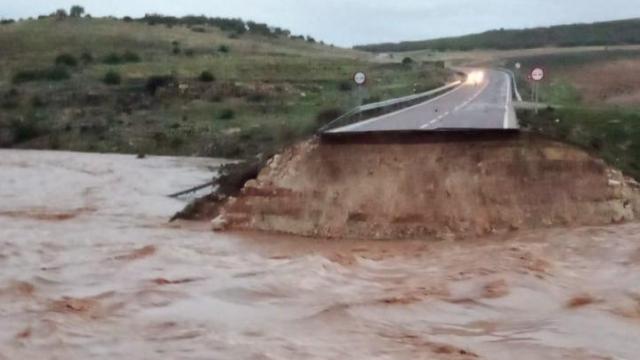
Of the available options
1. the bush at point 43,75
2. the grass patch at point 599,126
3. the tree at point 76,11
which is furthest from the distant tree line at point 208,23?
the grass patch at point 599,126

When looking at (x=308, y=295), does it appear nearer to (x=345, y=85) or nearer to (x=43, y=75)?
(x=345, y=85)

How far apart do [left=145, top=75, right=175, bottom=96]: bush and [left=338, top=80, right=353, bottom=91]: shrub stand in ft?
28.7

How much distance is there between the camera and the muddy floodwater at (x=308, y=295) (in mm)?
13320

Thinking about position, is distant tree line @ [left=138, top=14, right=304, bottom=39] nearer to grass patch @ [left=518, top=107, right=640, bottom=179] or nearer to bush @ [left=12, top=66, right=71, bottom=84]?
bush @ [left=12, top=66, right=71, bottom=84]

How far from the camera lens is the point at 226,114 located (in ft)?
188

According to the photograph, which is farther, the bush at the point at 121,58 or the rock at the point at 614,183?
the bush at the point at 121,58

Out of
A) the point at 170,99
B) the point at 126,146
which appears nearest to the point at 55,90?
the point at 170,99

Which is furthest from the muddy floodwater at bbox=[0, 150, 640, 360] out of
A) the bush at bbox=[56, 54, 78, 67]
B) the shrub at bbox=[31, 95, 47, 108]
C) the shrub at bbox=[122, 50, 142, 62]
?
the shrub at bbox=[122, 50, 142, 62]

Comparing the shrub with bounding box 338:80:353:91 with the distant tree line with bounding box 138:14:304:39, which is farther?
the distant tree line with bounding box 138:14:304:39

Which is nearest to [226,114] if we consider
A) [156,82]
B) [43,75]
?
[156,82]

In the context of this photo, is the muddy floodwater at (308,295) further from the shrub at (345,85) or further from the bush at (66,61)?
the bush at (66,61)

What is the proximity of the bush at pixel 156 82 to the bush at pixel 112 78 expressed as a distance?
1.80 metres

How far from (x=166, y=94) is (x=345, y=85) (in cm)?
952

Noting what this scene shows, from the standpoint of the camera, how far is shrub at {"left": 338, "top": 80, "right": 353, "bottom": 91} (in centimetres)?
6385
